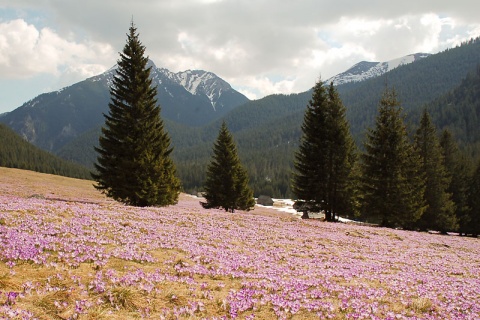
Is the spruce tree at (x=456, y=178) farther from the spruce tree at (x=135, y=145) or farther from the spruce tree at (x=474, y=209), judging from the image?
the spruce tree at (x=135, y=145)

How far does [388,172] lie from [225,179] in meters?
21.3

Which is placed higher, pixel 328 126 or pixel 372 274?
pixel 328 126

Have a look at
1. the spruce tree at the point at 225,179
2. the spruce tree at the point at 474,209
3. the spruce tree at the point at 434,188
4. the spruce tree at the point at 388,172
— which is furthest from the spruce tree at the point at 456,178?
the spruce tree at the point at 225,179

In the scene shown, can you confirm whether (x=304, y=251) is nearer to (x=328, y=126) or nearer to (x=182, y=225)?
(x=182, y=225)

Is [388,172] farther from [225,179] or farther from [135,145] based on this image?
[135,145]

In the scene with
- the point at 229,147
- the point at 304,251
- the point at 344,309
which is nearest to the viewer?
the point at 344,309

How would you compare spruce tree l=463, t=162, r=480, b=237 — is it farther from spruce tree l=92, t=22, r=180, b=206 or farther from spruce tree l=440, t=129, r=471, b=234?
spruce tree l=92, t=22, r=180, b=206

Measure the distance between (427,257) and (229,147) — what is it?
3184 centimetres

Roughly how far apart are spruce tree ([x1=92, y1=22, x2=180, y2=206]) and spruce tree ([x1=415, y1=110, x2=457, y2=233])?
3454 cm

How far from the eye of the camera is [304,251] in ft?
48.9

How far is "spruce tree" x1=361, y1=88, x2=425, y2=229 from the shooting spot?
1367 inches

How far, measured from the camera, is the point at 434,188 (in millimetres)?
45375

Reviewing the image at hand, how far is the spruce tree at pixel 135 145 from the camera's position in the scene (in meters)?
28.1

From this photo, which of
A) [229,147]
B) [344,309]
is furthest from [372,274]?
[229,147]
